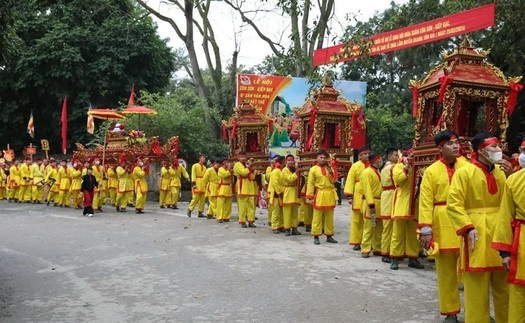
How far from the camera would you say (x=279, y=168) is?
41.1 feet

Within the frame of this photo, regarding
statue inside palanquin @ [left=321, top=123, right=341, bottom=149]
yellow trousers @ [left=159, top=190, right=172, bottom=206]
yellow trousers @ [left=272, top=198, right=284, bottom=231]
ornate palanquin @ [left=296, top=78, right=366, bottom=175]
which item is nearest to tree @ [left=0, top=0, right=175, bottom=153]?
yellow trousers @ [left=159, top=190, right=172, bottom=206]

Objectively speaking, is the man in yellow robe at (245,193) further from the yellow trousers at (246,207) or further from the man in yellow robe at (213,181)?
the man in yellow robe at (213,181)

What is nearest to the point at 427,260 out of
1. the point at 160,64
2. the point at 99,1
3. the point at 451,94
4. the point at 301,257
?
the point at 301,257

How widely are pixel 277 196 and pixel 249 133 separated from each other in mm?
3644

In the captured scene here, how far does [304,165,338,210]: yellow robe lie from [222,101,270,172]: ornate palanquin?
14.4ft

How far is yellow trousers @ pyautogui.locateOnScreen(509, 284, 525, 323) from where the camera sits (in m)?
4.05

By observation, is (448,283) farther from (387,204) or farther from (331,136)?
(331,136)

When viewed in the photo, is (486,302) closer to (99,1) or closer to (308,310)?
(308,310)

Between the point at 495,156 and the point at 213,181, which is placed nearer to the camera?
the point at 495,156

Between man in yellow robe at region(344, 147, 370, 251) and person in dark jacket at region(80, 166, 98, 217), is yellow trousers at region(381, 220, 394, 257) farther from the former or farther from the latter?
person in dark jacket at region(80, 166, 98, 217)

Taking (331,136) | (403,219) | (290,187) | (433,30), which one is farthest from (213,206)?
(433,30)

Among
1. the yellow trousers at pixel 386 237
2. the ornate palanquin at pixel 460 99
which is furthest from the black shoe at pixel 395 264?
the ornate palanquin at pixel 460 99

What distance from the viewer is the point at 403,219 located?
8062 mm

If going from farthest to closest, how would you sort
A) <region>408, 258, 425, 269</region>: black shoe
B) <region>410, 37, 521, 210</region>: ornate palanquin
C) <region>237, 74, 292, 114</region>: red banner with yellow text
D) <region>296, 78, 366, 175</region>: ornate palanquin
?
<region>237, 74, 292, 114</region>: red banner with yellow text → <region>296, 78, 366, 175</region>: ornate palanquin → <region>408, 258, 425, 269</region>: black shoe → <region>410, 37, 521, 210</region>: ornate palanquin
